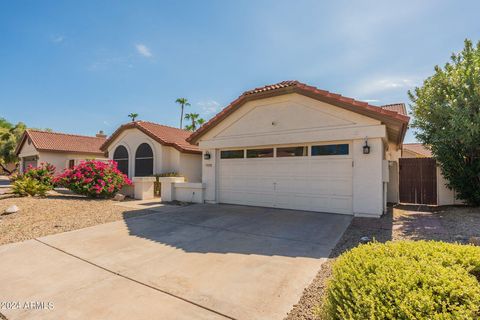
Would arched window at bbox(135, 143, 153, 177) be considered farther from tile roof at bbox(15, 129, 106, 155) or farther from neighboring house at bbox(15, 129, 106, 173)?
tile roof at bbox(15, 129, 106, 155)

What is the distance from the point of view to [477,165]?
932 centimetres

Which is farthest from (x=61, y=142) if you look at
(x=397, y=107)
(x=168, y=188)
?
(x=397, y=107)

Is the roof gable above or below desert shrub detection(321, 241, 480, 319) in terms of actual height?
Answer: above

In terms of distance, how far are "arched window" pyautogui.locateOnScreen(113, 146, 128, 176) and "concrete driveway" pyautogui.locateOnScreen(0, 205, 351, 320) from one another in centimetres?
1206

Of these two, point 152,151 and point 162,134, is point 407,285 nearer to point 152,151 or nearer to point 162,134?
point 152,151

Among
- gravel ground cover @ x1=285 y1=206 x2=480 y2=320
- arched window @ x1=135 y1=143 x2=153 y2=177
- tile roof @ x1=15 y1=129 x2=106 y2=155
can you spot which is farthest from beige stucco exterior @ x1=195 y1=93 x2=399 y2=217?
tile roof @ x1=15 y1=129 x2=106 y2=155

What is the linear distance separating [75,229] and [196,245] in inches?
163

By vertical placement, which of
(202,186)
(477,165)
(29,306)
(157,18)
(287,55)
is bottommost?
(29,306)

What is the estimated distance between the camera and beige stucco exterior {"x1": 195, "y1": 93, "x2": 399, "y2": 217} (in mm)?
8305

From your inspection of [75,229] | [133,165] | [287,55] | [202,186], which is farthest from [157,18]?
[133,165]

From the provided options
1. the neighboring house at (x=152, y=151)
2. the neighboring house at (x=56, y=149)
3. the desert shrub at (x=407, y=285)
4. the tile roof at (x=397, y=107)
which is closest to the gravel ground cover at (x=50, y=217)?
the neighboring house at (x=152, y=151)

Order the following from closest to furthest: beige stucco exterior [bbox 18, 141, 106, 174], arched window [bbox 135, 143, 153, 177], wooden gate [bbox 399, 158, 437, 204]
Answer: wooden gate [bbox 399, 158, 437, 204]
arched window [bbox 135, 143, 153, 177]
beige stucco exterior [bbox 18, 141, 106, 174]

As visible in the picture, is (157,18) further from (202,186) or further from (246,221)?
(246,221)

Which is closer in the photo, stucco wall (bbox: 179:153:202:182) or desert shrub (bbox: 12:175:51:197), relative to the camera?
desert shrub (bbox: 12:175:51:197)
